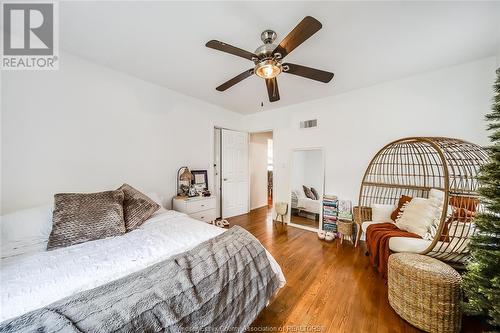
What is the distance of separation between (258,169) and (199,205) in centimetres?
242

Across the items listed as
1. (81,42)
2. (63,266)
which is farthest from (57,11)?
(63,266)

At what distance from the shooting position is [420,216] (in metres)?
2.02

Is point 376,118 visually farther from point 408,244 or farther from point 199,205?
point 199,205

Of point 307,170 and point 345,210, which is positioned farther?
point 307,170

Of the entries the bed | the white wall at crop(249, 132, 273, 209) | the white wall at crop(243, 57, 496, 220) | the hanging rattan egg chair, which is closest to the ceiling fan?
the white wall at crop(243, 57, 496, 220)

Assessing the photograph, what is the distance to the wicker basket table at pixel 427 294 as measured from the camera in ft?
4.39

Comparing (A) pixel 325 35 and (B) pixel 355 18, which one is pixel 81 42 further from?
(B) pixel 355 18

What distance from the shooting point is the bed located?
3.09ft

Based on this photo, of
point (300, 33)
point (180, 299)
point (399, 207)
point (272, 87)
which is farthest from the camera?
point (399, 207)

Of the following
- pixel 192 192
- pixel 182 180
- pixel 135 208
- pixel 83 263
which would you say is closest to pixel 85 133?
pixel 135 208

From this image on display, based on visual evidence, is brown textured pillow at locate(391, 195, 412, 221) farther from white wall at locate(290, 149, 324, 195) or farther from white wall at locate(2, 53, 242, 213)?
white wall at locate(2, 53, 242, 213)

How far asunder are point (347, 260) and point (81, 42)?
4.13 m

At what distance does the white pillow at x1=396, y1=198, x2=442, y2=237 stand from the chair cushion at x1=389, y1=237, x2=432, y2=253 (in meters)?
0.17

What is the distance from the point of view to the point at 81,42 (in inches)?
77.5
